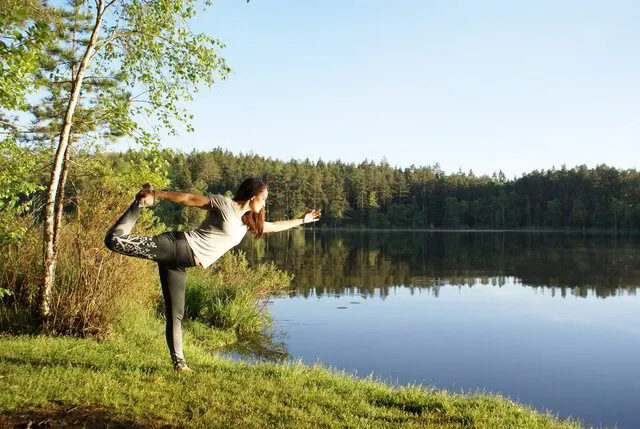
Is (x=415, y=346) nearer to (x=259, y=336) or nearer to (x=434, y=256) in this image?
(x=259, y=336)

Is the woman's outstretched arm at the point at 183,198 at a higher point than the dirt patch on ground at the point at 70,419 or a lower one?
higher

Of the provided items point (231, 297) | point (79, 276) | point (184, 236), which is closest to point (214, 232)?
point (184, 236)

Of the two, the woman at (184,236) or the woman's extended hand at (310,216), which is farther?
the woman's extended hand at (310,216)

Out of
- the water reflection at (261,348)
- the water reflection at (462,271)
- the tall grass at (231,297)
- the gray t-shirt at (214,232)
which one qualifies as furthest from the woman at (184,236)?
the water reflection at (462,271)

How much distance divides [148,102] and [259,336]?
710 cm

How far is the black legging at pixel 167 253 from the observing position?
5.17 m

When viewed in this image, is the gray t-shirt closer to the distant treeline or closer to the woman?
the woman

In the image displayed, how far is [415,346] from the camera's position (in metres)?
13.9

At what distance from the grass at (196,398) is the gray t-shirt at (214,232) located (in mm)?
1450

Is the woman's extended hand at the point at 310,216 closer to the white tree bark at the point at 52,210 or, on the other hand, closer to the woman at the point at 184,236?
the woman at the point at 184,236

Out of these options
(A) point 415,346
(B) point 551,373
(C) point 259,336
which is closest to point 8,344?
(C) point 259,336

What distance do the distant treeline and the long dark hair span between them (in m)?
88.1

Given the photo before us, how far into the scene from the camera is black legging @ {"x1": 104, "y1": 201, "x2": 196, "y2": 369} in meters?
5.17

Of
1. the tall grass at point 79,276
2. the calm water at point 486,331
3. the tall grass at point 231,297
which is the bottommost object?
the calm water at point 486,331
